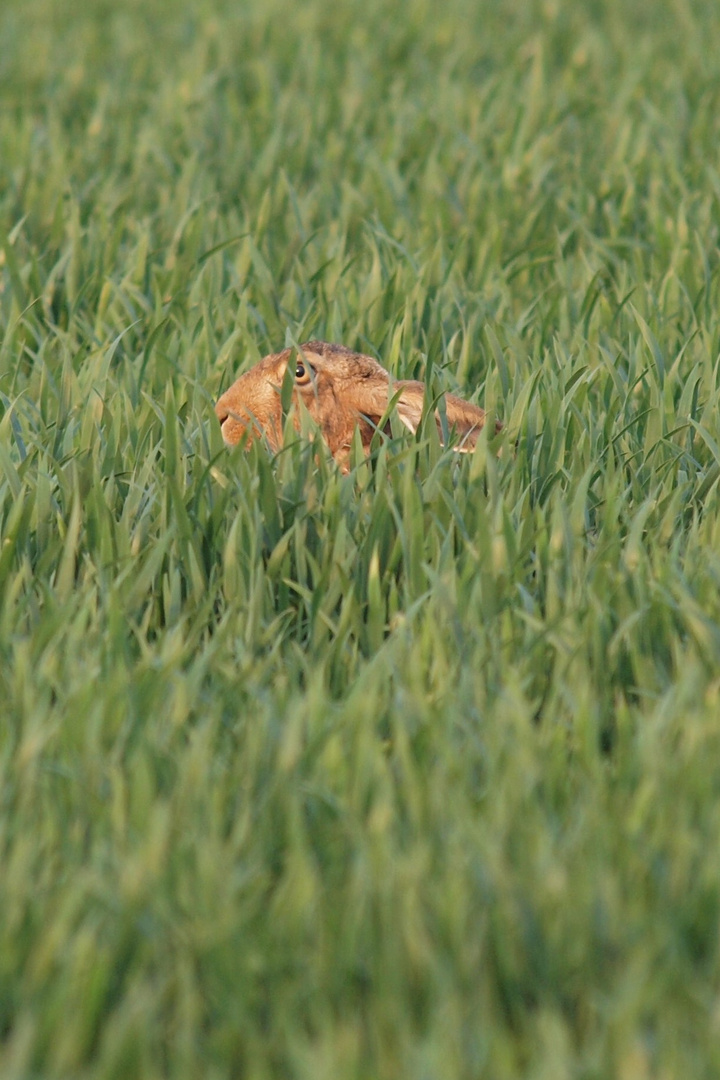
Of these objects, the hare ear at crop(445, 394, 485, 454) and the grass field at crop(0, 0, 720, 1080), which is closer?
the grass field at crop(0, 0, 720, 1080)

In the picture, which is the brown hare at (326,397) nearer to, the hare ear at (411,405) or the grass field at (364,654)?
the hare ear at (411,405)

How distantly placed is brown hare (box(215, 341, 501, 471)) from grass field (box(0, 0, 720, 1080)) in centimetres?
10

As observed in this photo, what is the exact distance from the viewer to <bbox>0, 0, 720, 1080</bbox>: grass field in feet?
5.91

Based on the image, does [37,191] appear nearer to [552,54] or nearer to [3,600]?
[3,600]

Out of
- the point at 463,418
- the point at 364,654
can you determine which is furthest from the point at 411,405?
the point at 364,654

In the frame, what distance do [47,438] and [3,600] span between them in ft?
2.20

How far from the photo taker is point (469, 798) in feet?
6.95

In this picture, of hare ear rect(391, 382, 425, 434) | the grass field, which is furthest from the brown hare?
the grass field

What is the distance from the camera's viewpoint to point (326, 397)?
3.32 m

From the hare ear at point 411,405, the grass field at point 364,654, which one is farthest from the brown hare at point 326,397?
the grass field at point 364,654

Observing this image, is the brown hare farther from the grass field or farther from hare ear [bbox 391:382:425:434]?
the grass field

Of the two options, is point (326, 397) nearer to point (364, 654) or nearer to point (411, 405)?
point (411, 405)

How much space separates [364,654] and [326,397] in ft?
2.77

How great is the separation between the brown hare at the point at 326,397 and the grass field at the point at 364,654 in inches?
3.9
